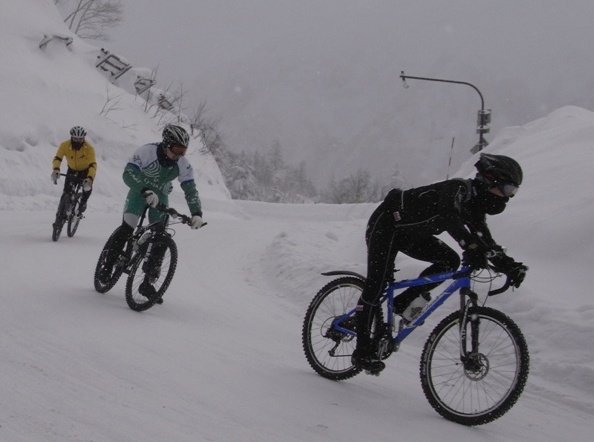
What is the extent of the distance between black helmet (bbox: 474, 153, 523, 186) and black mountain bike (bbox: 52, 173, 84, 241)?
337 inches

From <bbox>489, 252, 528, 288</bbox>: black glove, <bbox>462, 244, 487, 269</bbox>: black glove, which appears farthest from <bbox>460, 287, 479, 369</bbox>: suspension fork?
<bbox>489, 252, 528, 288</bbox>: black glove

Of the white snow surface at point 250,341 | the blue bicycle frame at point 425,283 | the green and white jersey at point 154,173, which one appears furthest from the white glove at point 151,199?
the blue bicycle frame at point 425,283

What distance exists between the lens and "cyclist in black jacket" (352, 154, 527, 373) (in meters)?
4.14

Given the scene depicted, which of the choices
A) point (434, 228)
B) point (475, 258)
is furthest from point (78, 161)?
point (475, 258)

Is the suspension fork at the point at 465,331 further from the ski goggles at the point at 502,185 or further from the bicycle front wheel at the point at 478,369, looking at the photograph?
the ski goggles at the point at 502,185

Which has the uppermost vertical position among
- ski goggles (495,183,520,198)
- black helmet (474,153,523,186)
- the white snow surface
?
black helmet (474,153,523,186)

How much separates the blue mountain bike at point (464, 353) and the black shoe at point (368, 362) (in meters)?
0.07

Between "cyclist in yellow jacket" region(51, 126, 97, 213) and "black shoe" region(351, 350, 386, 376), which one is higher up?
"cyclist in yellow jacket" region(51, 126, 97, 213)

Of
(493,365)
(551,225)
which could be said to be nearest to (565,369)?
(493,365)

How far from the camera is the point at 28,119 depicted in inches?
936

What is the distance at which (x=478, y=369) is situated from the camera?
13.6 ft

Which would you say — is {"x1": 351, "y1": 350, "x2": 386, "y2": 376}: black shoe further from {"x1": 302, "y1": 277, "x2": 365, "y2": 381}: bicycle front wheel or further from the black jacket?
the black jacket

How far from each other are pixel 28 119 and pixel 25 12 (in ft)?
42.3

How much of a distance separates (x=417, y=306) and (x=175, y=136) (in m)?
3.36
